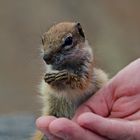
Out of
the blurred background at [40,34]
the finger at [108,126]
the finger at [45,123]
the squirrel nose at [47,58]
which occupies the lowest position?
the finger at [108,126]

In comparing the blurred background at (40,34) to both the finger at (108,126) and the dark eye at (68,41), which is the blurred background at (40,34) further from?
the finger at (108,126)

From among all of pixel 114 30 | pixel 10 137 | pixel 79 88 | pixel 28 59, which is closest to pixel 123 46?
pixel 114 30

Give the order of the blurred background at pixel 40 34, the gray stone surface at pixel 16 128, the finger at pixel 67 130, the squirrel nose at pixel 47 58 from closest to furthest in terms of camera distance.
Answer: the finger at pixel 67 130, the squirrel nose at pixel 47 58, the gray stone surface at pixel 16 128, the blurred background at pixel 40 34

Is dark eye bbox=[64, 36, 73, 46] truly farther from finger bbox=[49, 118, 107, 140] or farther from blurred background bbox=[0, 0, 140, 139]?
blurred background bbox=[0, 0, 140, 139]

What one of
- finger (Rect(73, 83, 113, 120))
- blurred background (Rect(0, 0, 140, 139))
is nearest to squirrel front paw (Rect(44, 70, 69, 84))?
finger (Rect(73, 83, 113, 120))

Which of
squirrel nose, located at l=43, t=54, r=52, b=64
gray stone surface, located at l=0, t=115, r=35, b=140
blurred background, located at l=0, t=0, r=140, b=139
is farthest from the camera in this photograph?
blurred background, located at l=0, t=0, r=140, b=139

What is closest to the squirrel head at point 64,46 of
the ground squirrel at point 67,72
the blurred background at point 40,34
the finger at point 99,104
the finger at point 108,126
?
the ground squirrel at point 67,72

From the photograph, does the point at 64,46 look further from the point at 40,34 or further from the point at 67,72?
the point at 40,34

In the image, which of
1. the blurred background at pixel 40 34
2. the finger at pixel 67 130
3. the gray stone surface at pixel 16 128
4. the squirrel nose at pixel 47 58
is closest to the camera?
the finger at pixel 67 130
